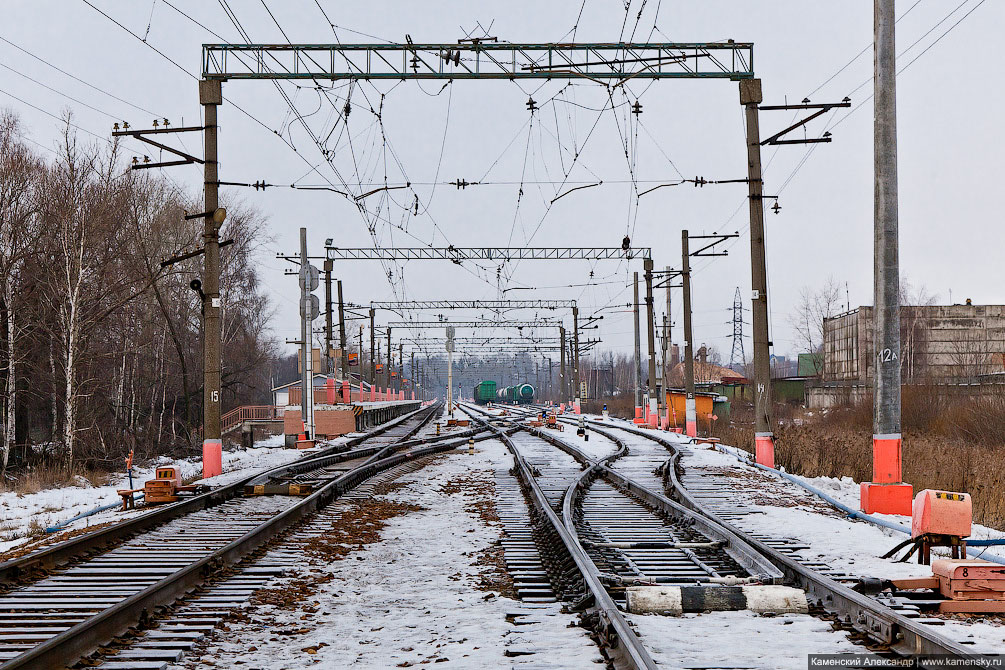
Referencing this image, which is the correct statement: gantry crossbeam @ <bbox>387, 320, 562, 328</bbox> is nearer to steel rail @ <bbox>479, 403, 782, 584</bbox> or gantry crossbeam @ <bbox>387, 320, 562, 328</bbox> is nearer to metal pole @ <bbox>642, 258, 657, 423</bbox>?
metal pole @ <bbox>642, 258, 657, 423</bbox>

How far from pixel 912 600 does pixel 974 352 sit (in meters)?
68.8

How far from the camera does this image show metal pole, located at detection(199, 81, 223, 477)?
19891mm

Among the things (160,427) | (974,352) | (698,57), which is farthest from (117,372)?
Answer: (974,352)

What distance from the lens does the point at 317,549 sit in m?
10.5

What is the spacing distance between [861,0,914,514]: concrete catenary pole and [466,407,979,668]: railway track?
232 cm

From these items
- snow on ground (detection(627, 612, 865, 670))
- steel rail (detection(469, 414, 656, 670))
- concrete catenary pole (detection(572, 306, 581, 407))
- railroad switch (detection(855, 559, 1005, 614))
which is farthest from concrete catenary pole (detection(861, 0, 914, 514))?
concrete catenary pole (detection(572, 306, 581, 407))

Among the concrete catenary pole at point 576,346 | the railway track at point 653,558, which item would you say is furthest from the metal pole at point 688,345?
the concrete catenary pole at point 576,346

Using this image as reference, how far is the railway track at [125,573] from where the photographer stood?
6.33m

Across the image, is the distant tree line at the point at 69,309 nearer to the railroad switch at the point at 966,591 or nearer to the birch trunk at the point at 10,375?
the birch trunk at the point at 10,375

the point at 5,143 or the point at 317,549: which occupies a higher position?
the point at 5,143

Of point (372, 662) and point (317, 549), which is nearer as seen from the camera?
point (372, 662)

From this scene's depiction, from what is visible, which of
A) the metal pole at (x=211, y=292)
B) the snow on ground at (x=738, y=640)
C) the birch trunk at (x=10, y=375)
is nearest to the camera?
the snow on ground at (x=738, y=640)

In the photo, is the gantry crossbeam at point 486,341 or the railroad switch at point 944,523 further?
the gantry crossbeam at point 486,341

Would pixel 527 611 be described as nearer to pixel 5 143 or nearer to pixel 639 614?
pixel 639 614
